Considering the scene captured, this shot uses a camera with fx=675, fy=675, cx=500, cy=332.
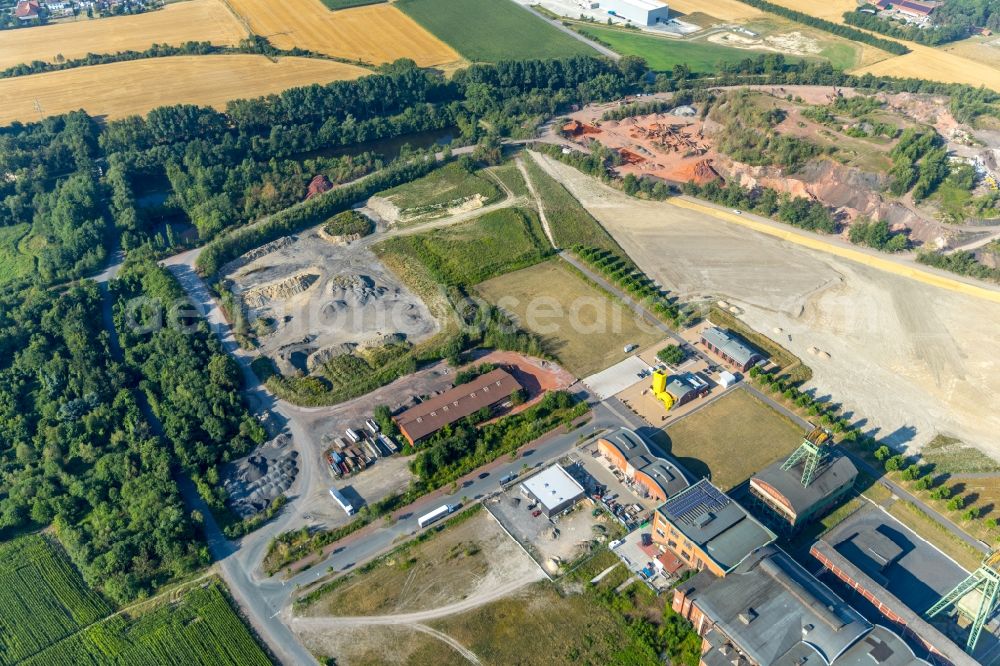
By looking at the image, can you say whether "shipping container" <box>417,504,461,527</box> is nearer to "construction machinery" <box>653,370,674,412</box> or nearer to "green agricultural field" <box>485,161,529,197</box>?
"construction machinery" <box>653,370,674,412</box>

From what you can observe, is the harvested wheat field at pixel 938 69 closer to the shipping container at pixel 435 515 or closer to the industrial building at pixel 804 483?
the industrial building at pixel 804 483

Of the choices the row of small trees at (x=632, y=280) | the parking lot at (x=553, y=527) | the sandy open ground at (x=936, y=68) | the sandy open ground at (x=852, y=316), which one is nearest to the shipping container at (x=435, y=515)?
the parking lot at (x=553, y=527)

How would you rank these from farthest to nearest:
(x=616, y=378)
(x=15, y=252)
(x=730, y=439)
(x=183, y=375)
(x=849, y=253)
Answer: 1. (x=15, y=252)
2. (x=849, y=253)
3. (x=616, y=378)
4. (x=183, y=375)
5. (x=730, y=439)

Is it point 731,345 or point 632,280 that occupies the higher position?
point 632,280

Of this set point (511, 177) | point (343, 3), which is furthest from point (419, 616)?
point (343, 3)

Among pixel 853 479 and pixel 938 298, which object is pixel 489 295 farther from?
pixel 938 298

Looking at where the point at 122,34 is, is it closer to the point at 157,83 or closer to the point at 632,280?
the point at 157,83
